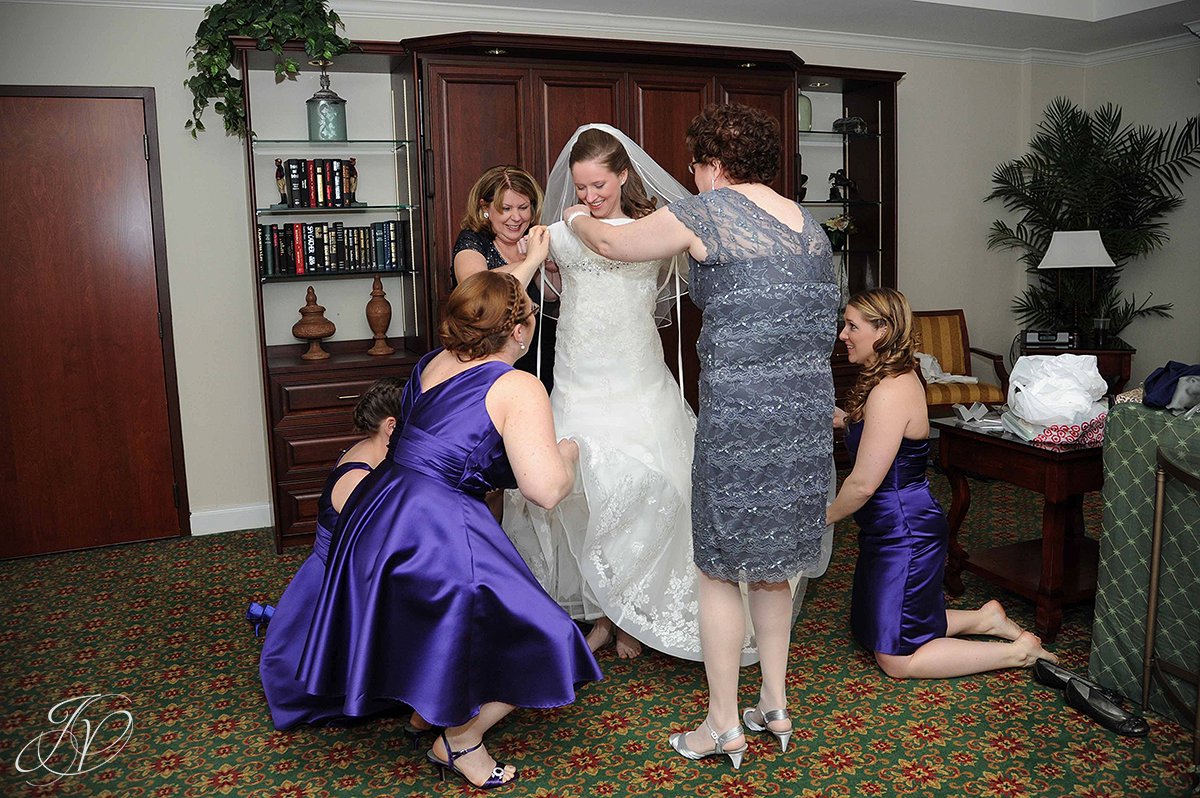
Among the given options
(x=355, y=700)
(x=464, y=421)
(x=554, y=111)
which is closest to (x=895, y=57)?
(x=554, y=111)

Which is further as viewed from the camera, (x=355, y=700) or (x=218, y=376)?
(x=218, y=376)

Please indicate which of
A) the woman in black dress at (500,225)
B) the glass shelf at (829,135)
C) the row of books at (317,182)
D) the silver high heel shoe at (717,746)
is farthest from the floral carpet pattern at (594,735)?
the glass shelf at (829,135)

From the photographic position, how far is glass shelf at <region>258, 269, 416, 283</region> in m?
4.61

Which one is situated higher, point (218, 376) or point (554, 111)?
point (554, 111)

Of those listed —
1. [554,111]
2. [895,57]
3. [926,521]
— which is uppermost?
[895,57]

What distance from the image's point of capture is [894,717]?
2.80m

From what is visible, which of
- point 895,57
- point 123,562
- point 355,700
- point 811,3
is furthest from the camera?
point 895,57

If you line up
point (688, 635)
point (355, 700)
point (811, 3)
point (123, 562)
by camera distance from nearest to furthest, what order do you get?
point (355, 700) < point (688, 635) < point (123, 562) < point (811, 3)

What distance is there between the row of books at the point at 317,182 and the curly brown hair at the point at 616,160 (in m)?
2.12

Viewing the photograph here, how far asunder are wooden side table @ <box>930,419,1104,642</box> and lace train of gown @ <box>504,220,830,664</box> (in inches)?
38.4

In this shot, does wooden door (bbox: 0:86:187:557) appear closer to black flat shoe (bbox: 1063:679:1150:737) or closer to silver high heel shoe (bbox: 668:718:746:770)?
silver high heel shoe (bbox: 668:718:746:770)

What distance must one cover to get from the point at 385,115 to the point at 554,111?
936 mm

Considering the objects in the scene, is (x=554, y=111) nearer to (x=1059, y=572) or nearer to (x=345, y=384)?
(x=345, y=384)

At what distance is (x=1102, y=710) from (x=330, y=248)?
3.80 m
